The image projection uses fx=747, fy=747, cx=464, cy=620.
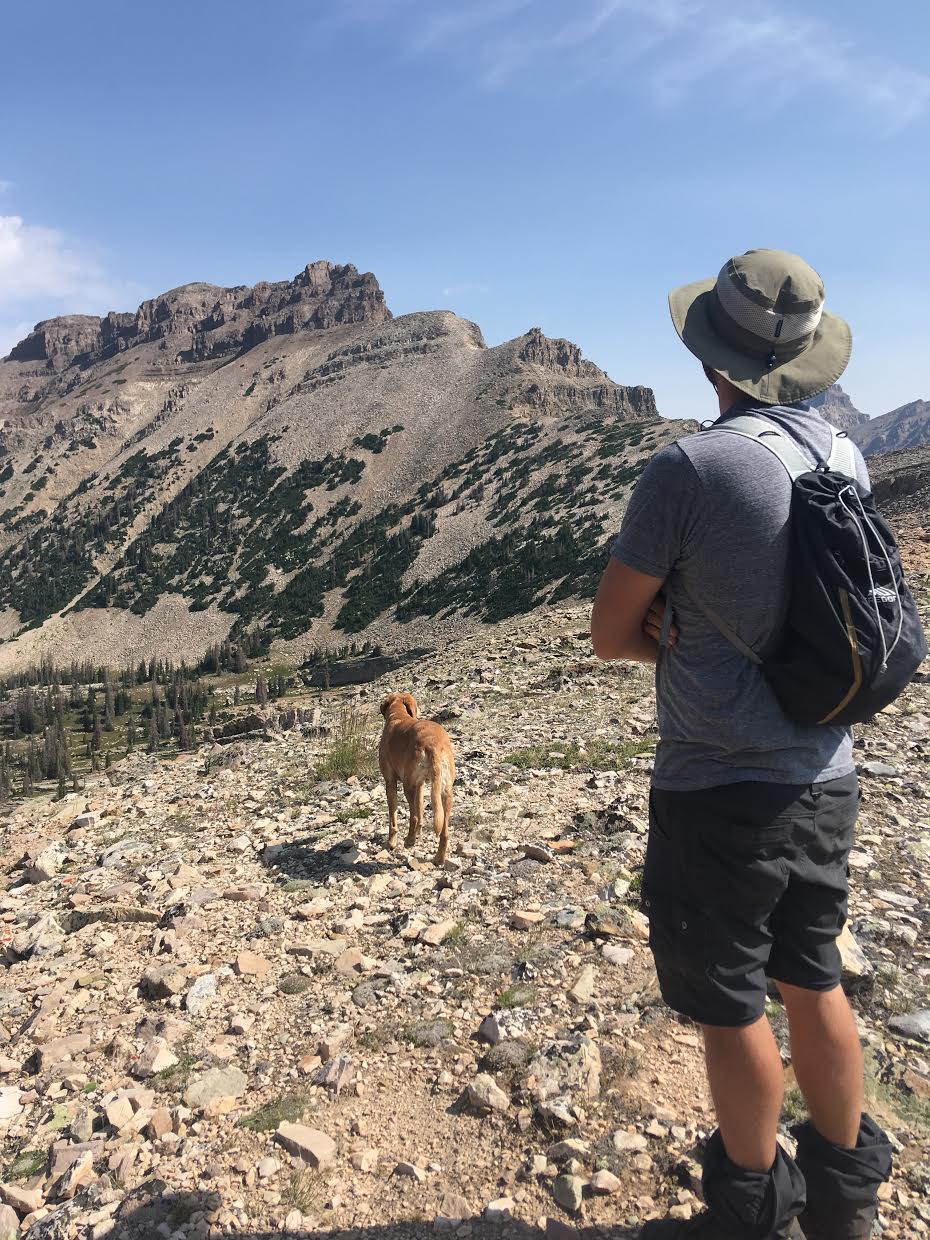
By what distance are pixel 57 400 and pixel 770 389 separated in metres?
196

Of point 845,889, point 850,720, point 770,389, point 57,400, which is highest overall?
point 57,400

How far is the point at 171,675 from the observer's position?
63812 mm

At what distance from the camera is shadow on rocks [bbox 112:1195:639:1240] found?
2672 mm

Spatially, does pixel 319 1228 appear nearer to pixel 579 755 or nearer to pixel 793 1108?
pixel 793 1108

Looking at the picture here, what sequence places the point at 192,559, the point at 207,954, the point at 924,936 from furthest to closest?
the point at 192,559 → the point at 207,954 → the point at 924,936

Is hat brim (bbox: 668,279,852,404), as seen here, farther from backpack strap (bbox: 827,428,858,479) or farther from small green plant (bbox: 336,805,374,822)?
small green plant (bbox: 336,805,374,822)

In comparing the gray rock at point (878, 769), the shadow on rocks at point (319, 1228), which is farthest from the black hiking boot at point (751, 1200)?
the gray rock at point (878, 769)

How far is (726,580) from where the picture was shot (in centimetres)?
215

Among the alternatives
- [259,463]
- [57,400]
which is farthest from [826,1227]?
[57,400]

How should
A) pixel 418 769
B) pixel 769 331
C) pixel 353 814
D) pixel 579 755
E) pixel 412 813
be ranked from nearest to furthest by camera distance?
pixel 769 331 < pixel 418 769 < pixel 412 813 < pixel 353 814 < pixel 579 755

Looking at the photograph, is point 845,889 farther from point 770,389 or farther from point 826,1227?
point 770,389

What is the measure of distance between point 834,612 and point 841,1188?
1.81 meters

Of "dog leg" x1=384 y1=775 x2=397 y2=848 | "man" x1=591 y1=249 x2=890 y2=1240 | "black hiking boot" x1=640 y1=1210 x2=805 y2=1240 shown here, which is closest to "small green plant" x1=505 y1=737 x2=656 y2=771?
"dog leg" x1=384 y1=775 x2=397 y2=848

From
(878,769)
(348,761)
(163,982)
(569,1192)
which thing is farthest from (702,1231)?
(348,761)
